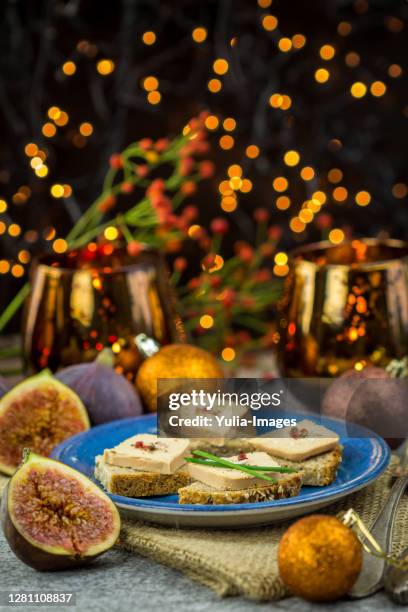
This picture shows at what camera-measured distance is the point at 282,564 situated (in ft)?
3.88

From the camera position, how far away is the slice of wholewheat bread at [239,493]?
135 centimetres

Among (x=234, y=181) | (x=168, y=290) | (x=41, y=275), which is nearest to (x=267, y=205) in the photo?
(x=234, y=181)

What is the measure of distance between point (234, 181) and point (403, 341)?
81cm

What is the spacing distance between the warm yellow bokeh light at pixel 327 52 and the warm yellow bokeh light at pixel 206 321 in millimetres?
688

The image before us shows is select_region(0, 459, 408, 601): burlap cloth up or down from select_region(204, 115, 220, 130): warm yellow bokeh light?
down

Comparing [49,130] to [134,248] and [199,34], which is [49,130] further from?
[134,248]

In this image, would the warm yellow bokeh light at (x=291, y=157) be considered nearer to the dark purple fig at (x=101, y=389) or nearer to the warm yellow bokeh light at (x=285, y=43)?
the warm yellow bokeh light at (x=285, y=43)

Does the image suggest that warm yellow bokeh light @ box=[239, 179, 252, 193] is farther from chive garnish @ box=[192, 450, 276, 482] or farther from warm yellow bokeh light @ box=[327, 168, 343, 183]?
chive garnish @ box=[192, 450, 276, 482]

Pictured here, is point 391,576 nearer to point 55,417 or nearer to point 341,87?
point 55,417

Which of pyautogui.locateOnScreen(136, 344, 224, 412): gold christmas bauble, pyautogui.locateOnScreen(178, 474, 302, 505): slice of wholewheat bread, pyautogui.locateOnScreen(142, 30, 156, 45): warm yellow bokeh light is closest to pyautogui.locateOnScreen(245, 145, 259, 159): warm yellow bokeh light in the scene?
pyautogui.locateOnScreen(142, 30, 156, 45): warm yellow bokeh light

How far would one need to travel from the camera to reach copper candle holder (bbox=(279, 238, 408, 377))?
5.95 feet

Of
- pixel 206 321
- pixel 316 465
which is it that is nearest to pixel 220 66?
pixel 206 321

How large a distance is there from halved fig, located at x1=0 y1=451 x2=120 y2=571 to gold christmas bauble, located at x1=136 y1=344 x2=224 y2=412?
43cm

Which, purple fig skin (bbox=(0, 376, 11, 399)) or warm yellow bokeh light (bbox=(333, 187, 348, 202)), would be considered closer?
purple fig skin (bbox=(0, 376, 11, 399))
